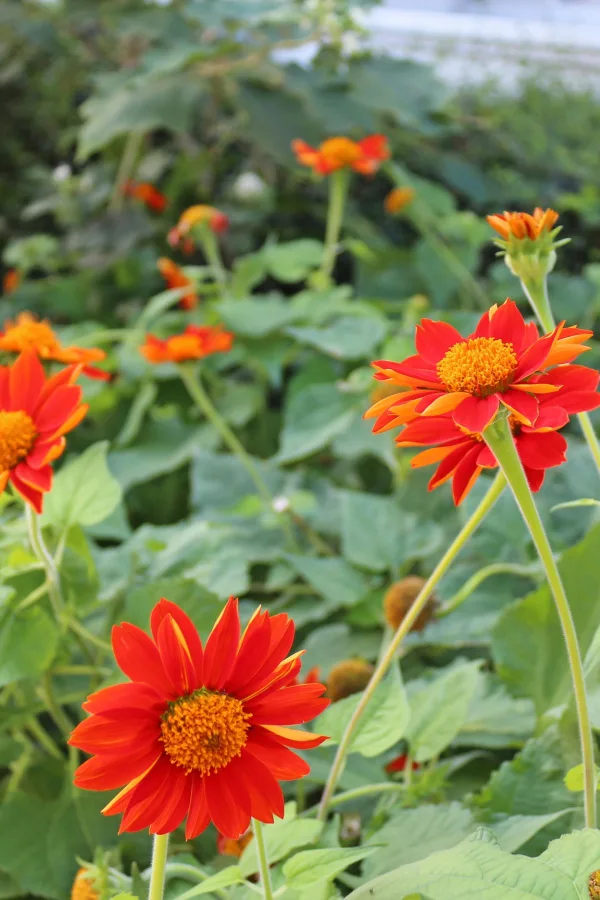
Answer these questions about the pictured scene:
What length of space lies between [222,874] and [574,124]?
1424mm

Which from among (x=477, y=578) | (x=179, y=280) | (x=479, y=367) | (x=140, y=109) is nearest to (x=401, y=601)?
(x=477, y=578)

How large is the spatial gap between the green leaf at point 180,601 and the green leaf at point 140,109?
76 centimetres

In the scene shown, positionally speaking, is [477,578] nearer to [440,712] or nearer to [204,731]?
[440,712]

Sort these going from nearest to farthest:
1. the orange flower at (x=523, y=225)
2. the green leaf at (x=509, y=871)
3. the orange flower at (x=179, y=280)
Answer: the green leaf at (x=509, y=871) → the orange flower at (x=523, y=225) → the orange flower at (x=179, y=280)

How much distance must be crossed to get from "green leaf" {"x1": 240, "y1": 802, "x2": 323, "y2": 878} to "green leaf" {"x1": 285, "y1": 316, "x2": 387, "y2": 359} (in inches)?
18.2

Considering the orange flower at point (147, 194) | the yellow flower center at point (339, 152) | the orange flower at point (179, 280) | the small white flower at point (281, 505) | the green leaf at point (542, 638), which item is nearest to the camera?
the green leaf at point (542, 638)

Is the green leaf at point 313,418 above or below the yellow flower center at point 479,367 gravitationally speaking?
below

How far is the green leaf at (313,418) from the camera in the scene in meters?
0.74

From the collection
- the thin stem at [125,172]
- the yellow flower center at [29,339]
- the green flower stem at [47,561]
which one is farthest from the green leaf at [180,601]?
the thin stem at [125,172]

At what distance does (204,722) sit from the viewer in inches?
10.1

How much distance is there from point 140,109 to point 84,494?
0.77 m

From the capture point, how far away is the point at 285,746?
0.27 meters

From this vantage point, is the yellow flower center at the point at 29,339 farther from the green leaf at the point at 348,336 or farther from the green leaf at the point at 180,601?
the green leaf at the point at 348,336

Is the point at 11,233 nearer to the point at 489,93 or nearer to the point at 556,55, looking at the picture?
the point at 489,93
